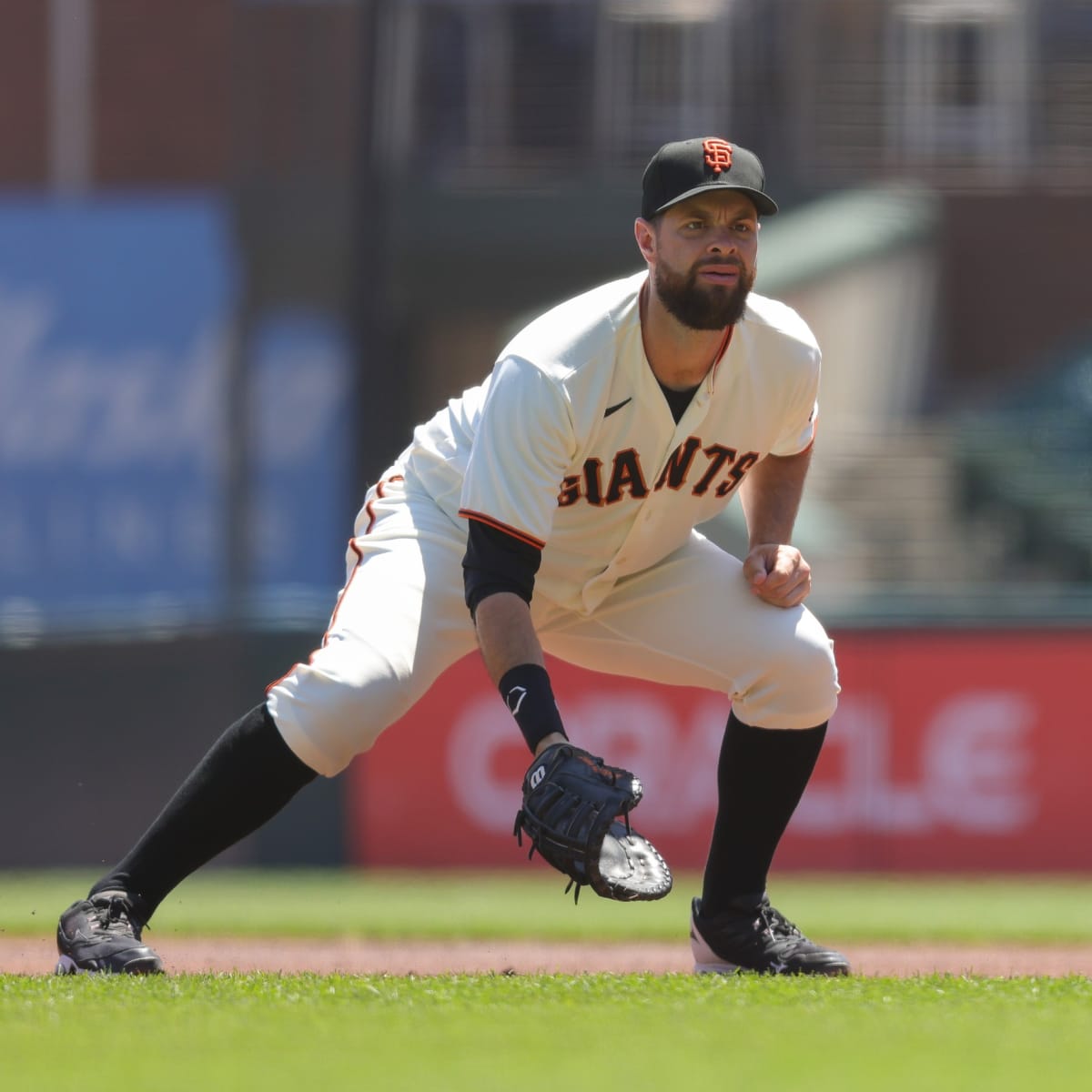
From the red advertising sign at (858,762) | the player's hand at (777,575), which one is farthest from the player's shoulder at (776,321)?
the red advertising sign at (858,762)

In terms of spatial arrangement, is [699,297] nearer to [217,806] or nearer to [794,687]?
[794,687]

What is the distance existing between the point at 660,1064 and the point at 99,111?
1343 cm

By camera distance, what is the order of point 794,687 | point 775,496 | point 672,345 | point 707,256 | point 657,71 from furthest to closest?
point 657,71, point 775,496, point 794,687, point 672,345, point 707,256

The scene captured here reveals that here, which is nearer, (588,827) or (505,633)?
(588,827)

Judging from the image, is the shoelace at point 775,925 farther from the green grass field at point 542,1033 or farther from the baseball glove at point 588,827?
the baseball glove at point 588,827

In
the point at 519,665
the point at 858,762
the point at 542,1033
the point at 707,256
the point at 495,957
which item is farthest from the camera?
the point at 858,762

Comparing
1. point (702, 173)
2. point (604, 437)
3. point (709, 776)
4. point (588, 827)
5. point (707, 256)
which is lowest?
point (709, 776)

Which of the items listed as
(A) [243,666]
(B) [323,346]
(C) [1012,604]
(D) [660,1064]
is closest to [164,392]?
(B) [323,346]

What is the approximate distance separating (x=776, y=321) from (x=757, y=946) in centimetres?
116

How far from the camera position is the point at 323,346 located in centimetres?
1149

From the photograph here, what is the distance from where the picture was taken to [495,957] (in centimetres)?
468

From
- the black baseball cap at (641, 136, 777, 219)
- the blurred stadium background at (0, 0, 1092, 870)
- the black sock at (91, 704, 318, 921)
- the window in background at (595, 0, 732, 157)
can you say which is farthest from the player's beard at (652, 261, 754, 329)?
the window in background at (595, 0, 732, 157)

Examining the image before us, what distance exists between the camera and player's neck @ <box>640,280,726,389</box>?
3.47m

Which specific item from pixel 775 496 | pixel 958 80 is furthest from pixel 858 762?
pixel 958 80
